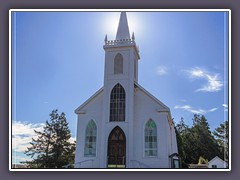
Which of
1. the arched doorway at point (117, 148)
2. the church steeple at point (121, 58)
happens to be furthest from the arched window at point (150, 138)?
the church steeple at point (121, 58)

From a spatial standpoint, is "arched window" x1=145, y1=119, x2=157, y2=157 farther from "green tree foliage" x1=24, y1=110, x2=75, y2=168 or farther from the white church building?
"green tree foliage" x1=24, y1=110, x2=75, y2=168

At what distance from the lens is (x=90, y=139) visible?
11.3m

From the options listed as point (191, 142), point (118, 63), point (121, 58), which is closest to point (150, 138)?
point (118, 63)

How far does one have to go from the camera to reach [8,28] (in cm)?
695

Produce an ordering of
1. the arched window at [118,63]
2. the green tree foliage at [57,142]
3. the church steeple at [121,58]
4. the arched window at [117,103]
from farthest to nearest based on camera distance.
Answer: the arched window at [118,63] < the church steeple at [121,58] < the arched window at [117,103] < the green tree foliage at [57,142]

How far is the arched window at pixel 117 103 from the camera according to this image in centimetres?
1118

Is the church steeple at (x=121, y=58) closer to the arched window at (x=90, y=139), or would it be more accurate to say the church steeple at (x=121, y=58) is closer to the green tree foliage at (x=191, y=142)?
the arched window at (x=90, y=139)

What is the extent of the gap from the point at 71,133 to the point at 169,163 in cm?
409

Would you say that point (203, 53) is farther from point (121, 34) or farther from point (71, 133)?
Result: point (71, 133)

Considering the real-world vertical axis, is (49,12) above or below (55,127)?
above

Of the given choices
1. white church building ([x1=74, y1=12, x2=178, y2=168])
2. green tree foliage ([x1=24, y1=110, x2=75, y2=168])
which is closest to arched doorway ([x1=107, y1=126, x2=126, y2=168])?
white church building ([x1=74, y1=12, x2=178, y2=168])

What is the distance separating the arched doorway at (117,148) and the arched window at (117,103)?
0.42 metres
